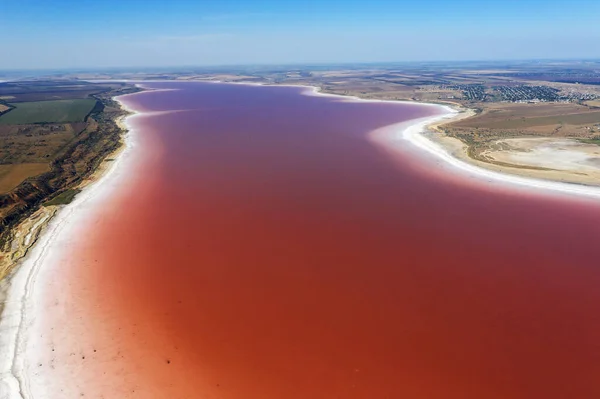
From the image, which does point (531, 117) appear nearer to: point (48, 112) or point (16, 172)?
point (16, 172)

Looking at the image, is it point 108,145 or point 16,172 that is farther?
point 108,145

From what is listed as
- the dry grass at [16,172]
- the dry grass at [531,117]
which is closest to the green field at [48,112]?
the dry grass at [16,172]

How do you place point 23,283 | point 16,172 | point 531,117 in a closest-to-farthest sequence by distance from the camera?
1. point 23,283
2. point 16,172
3. point 531,117

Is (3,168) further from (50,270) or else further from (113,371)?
(113,371)

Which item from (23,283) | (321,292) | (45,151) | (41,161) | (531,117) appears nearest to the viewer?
(321,292)

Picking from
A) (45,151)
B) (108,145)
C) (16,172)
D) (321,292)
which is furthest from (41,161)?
(321,292)

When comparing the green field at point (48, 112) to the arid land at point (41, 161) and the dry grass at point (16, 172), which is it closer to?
the arid land at point (41, 161)

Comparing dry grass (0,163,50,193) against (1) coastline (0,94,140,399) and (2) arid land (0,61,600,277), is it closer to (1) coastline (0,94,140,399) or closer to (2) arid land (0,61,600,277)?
(2) arid land (0,61,600,277)
